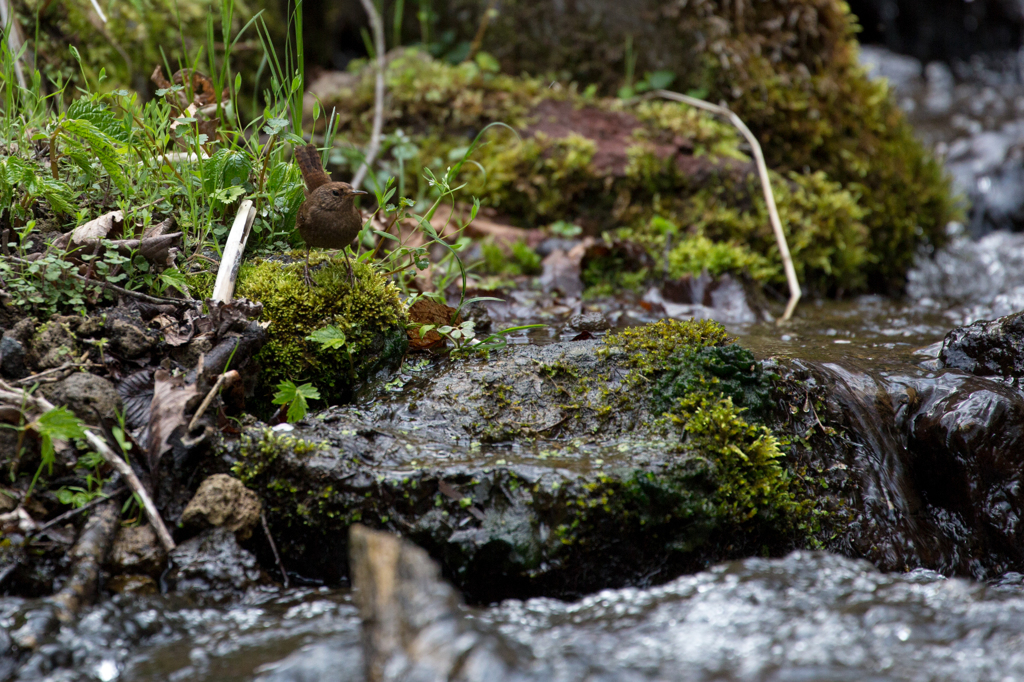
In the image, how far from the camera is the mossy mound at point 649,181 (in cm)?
521

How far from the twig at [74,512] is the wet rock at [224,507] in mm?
207

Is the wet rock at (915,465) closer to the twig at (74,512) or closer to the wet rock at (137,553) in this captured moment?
the wet rock at (137,553)

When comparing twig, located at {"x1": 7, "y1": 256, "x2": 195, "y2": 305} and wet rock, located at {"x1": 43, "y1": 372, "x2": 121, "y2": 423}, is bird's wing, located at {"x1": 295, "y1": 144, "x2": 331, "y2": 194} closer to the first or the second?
twig, located at {"x1": 7, "y1": 256, "x2": 195, "y2": 305}

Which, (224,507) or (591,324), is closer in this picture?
(224,507)

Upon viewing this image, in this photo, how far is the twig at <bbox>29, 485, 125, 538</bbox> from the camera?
6.64ft

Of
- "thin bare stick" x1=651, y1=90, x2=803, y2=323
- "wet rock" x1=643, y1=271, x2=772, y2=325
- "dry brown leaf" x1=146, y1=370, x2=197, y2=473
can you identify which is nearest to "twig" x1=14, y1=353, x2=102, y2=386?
"dry brown leaf" x1=146, y1=370, x2=197, y2=473

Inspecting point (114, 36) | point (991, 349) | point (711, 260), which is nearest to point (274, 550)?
point (991, 349)

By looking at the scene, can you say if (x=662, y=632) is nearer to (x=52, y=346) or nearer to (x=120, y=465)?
(x=120, y=465)

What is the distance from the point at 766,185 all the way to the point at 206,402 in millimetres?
4340

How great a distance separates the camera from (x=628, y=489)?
7.25 feet

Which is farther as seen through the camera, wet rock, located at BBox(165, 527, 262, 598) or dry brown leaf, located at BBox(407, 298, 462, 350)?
dry brown leaf, located at BBox(407, 298, 462, 350)

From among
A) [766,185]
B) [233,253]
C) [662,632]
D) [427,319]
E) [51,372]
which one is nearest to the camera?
[662,632]

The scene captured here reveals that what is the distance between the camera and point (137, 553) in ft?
6.68

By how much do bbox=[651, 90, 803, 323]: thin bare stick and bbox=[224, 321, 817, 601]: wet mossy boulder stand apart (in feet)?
7.41
